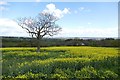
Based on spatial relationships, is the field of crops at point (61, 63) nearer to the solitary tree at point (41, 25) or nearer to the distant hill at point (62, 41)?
the distant hill at point (62, 41)

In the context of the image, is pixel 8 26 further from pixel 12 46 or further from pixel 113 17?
pixel 113 17

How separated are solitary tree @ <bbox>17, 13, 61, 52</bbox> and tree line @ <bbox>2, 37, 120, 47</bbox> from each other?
0.31ft

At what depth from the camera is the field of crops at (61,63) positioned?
308 cm

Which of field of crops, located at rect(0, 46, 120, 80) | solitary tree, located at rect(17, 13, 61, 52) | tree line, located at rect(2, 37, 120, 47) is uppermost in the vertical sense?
solitary tree, located at rect(17, 13, 61, 52)

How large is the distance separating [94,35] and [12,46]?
1217mm

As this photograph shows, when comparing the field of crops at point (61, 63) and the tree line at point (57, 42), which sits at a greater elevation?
the tree line at point (57, 42)

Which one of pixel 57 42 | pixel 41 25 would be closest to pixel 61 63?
pixel 57 42

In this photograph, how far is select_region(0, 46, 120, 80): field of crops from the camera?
308cm

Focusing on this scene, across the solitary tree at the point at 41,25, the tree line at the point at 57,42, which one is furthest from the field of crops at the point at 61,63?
the solitary tree at the point at 41,25

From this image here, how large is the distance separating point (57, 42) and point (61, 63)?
0.35 m

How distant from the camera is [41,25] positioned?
3311mm

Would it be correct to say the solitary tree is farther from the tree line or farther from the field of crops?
the field of crops

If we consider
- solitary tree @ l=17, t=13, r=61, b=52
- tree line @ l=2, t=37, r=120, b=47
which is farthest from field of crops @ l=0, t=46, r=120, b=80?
solitary tree @ l=17, t=13, r=61, b=52

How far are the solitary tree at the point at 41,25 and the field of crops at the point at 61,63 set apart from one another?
25 centimetres
